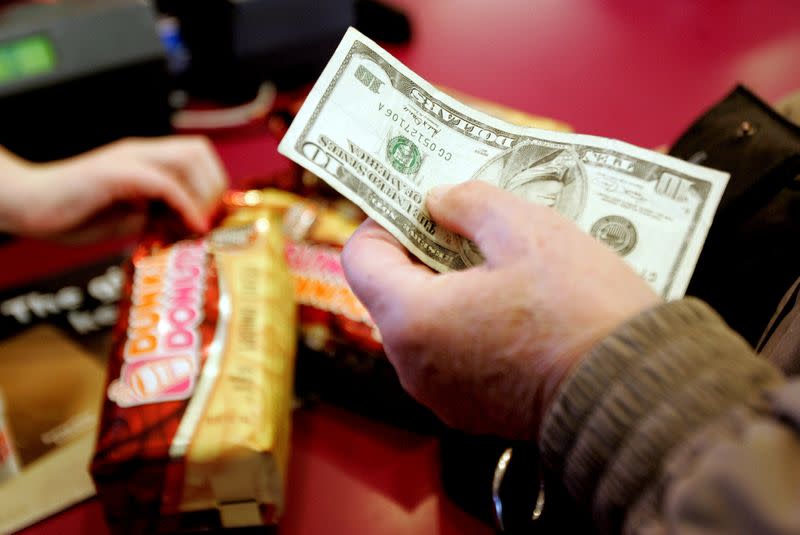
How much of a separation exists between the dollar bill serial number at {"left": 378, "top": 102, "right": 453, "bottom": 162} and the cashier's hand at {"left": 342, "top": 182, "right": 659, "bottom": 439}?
0.11 metres

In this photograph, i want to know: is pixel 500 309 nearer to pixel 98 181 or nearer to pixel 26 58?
pixel 98 181

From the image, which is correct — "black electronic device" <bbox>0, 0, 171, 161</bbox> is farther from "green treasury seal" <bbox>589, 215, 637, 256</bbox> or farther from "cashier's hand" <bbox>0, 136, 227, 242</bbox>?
"green treasury seal" <bbox>589, 215, 637, 256</bbox>

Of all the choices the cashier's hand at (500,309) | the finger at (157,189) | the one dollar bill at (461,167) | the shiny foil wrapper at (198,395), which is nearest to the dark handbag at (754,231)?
the one dollar bill at (461,167)

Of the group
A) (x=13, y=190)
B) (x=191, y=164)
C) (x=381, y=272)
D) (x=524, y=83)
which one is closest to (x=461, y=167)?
(x=381, y=272)

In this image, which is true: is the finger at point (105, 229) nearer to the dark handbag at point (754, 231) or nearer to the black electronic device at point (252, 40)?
the black electronic device at point (252, 40)

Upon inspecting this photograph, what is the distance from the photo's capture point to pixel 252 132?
1.24 metres

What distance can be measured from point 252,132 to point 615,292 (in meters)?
0.94

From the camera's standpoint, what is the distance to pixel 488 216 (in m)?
0.51

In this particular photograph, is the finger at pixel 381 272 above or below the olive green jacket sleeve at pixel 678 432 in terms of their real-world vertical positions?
below

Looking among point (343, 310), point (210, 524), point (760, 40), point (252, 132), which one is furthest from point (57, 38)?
point (760, 40)

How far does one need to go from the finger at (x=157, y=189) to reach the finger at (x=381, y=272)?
340 mm

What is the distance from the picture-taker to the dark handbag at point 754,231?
67cm

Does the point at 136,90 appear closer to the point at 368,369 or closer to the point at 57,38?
the point at 57,38

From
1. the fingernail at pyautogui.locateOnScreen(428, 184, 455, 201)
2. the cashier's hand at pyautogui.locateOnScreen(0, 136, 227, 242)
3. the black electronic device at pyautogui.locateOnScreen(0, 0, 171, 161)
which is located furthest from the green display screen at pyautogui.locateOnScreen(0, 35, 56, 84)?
the fingernail at pyautogui.locateOnScreen(428, 184, 455, 201)
